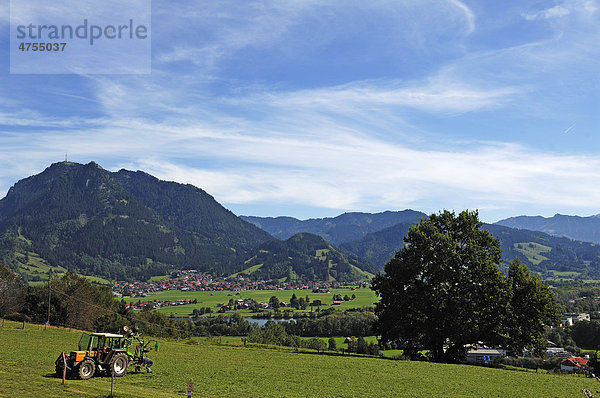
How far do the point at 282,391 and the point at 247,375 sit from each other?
6.49 m

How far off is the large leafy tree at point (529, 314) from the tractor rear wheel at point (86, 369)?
4026cm

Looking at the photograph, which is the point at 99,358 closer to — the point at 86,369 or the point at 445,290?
the point at 86,369

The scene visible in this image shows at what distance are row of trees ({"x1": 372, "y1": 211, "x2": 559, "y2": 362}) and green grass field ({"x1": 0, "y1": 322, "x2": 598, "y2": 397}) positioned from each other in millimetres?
6009

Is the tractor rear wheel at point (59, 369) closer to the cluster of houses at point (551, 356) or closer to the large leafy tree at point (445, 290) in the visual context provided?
the large leafy tree at point (445, 290)

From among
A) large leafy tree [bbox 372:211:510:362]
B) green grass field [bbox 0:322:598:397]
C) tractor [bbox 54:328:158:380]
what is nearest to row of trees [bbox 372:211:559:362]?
large leafy tree [bbox 372:211:510:362]

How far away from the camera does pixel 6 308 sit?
72.2 meters

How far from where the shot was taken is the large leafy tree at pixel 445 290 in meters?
46.8

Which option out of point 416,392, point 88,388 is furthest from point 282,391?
point 88,388

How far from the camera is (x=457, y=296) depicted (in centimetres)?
4741

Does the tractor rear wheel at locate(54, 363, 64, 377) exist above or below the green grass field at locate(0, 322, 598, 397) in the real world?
above

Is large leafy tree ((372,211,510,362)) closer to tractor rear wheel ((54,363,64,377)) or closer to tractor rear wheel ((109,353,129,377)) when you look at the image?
tractor rear wheel ((109,353,129,377))

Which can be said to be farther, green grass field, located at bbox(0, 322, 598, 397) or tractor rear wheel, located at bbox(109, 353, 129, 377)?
tractor rear wheel, located at bbox(109, 353, 129, 377)

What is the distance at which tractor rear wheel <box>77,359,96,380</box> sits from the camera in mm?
26797

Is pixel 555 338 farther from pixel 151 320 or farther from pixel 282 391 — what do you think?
pixel 282 391
